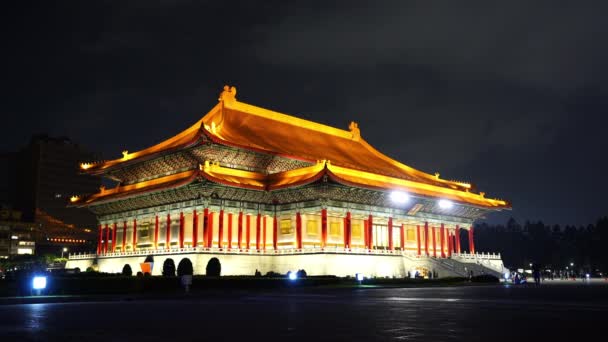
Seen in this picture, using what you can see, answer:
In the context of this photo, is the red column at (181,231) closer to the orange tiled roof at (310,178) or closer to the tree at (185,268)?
the orange tiled roof at (310,178)

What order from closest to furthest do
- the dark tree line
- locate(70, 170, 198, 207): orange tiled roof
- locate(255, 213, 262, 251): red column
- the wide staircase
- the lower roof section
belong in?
the lower roof section < locate(70, 170, 198, 207): orange tiled roof < locate(255, 213, 262, 251): red column < the wide staircase < the dark tree line

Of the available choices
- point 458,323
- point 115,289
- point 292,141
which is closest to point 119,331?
point 458,323

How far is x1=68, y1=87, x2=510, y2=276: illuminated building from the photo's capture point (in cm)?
5247

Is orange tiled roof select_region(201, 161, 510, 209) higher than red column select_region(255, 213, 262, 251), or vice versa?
orange tiled roof select_region(201, 161, 510, 209)

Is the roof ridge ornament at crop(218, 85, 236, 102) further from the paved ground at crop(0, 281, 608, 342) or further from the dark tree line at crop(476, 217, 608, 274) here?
the dark tree line at crop(476, 217, 608, 274)

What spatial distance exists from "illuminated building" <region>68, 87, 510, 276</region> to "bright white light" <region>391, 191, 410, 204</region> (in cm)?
11

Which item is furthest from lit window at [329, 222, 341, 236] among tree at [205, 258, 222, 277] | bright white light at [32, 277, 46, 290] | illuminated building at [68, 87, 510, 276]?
bright white light at [32, 277, 46, 290]

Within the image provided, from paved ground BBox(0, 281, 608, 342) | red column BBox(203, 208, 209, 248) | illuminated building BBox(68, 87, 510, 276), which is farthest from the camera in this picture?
illuminated building BBox(68, 87, 510, 276)

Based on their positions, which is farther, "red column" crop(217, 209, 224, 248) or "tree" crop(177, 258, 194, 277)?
"red column" crop(217, 209, 224, 248)

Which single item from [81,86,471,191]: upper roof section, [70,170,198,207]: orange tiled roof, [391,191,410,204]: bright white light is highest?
[81,86,471,191]: upper roof section

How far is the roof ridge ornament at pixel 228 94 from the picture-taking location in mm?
61250

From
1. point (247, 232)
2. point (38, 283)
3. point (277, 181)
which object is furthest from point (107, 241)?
point (38, 283)

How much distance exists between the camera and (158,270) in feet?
178

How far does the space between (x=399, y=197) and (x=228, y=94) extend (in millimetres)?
20087
